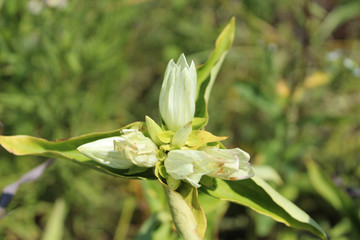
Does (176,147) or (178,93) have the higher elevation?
(178,93)

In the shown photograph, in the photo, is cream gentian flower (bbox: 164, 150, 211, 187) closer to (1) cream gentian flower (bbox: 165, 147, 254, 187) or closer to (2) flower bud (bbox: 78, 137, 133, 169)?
(1) cream gentian flower (bbox: 165, 147, 254, 187)

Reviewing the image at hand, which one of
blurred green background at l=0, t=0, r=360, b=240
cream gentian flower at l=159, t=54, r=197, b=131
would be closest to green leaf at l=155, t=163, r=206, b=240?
cream gentian flower at l=159, t=54, r=197, b=131

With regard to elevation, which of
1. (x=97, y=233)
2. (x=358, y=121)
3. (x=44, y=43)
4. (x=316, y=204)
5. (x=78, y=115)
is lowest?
(x=97, y=233)

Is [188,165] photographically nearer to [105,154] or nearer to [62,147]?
[105,154]

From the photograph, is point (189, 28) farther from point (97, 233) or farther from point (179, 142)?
point (179, 142)

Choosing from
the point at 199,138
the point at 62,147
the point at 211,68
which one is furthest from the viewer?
the point at 211,68

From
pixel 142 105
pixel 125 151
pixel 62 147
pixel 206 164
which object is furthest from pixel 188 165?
pixel 142 105

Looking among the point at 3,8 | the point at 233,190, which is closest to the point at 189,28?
the point at 3,8

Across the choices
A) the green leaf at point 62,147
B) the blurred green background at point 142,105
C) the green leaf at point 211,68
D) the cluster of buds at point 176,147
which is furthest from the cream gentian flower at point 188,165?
the blurred green background at point 142,105
